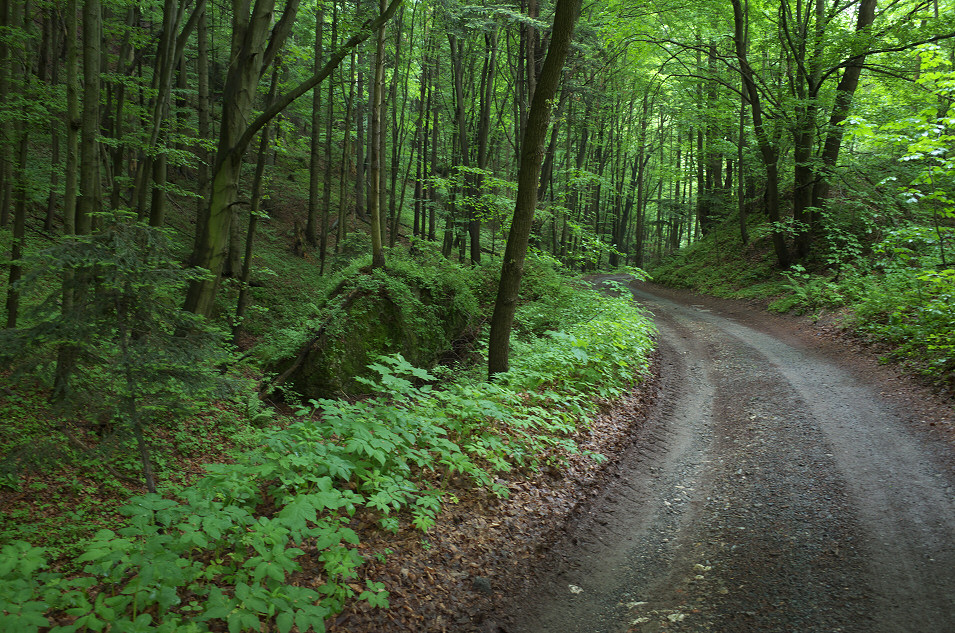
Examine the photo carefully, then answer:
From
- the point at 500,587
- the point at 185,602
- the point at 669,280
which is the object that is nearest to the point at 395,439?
the point at 500,587

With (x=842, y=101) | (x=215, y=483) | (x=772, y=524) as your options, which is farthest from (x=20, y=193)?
(x=842, y=101)

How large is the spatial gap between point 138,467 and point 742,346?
1181cm

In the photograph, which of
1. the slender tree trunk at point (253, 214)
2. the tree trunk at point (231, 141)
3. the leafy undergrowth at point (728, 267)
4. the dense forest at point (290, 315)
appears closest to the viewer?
the dense forest at point (290, 315)

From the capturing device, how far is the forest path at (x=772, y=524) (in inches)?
144

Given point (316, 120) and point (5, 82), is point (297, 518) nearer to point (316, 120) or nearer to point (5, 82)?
point (5, 82)

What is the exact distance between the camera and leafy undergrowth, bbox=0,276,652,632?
8.48 ft

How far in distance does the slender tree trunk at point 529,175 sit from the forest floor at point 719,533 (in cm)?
196

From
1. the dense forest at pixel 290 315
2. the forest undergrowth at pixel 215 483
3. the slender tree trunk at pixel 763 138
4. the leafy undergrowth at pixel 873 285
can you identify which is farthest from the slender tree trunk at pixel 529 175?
the slender tree trunk at pixel 763 138

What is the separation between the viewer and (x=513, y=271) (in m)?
7.28

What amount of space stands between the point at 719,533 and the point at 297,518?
A: 3.87m

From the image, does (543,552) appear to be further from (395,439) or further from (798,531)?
(798,531)

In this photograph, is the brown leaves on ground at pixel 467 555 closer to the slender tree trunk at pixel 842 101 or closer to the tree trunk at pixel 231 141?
the tree trunk at pixel 231 141

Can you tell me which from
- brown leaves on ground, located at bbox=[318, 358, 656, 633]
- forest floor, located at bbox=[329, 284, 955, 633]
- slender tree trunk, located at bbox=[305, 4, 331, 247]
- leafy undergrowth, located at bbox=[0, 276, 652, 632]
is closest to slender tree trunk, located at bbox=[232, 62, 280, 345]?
slender tree trunk, located at bbox=[305, 4, 331, 247]

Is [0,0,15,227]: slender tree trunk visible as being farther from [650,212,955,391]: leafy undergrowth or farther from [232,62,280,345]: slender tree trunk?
[650,212,955,391]: leafy undergrowth
